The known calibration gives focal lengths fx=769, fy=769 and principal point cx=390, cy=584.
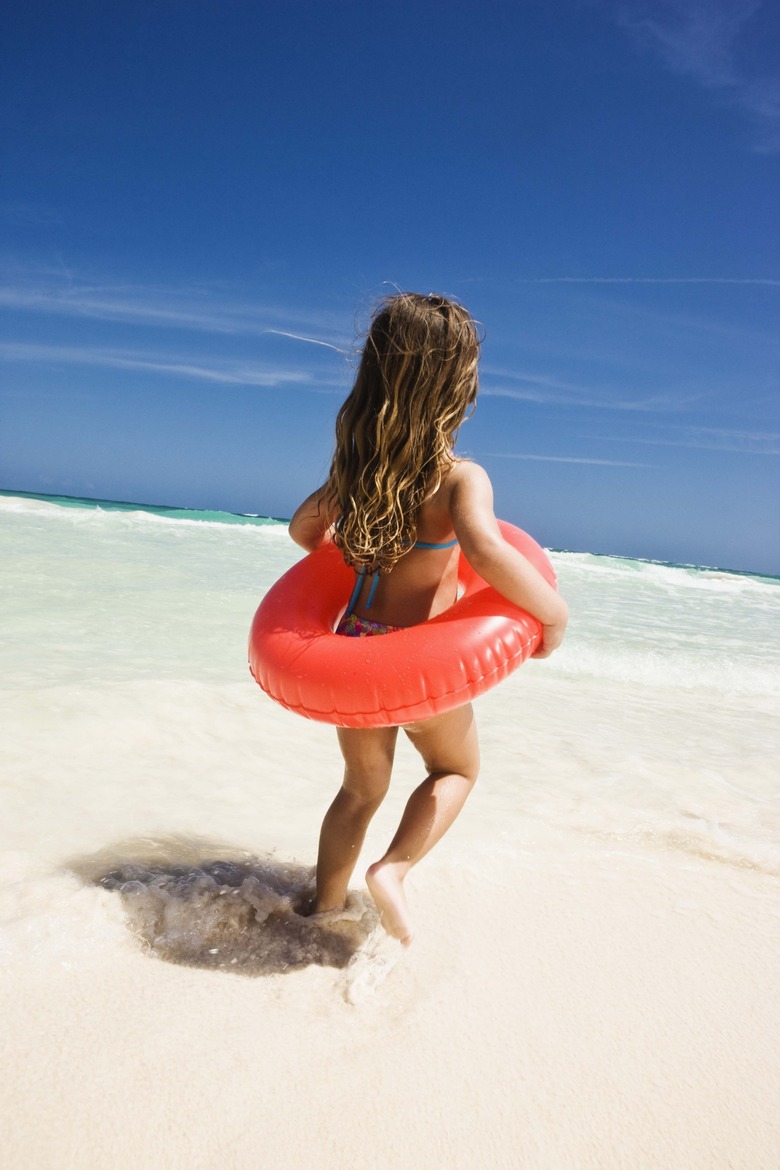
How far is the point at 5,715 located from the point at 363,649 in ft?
7.15

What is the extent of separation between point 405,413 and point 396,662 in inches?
24.0

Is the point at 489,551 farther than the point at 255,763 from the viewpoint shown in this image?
No

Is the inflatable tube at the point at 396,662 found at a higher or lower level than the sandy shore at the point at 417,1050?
higher

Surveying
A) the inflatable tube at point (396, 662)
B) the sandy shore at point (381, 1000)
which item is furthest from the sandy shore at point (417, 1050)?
the inflatable tube at point (396, 662)

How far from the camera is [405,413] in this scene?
1.86 m

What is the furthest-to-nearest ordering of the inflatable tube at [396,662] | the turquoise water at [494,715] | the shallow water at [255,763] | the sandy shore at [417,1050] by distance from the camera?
the turquoise water at [494,715]
the shallow water at [255,763]
the inflatable tube at [396,662]
the sandy shore at [417,1050]

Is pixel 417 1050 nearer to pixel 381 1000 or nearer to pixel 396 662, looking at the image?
pixel 381 1000

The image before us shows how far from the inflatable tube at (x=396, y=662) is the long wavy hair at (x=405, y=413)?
239mm

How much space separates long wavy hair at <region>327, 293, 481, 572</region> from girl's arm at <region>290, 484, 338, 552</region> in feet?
0.60

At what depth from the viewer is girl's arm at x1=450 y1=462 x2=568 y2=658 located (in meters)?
1.76

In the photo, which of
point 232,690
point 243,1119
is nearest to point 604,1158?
point 243,1119

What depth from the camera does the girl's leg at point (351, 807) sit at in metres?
1.96

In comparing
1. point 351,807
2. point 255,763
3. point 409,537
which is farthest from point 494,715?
point 409,537

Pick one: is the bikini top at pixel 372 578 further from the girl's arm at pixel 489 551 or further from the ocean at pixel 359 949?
the ocean at pixel 359 949
